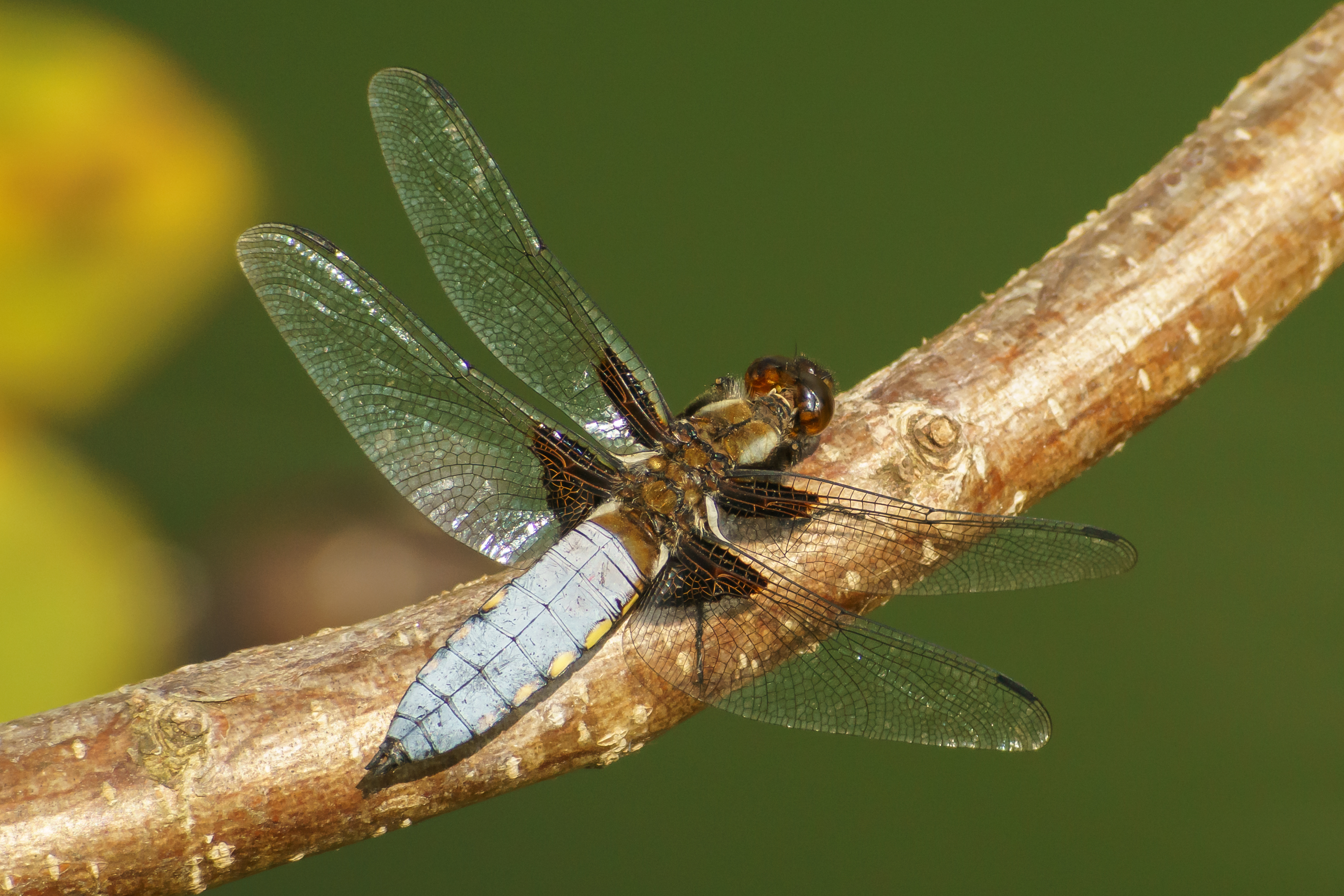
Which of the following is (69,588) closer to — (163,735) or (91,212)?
(91,212)

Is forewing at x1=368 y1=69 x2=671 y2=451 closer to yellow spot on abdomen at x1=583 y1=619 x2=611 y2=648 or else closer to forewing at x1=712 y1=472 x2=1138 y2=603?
forewing at x1=712 y1=472 x2=1138 y2=603

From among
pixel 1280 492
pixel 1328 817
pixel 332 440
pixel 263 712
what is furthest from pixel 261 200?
pixel 1328 817

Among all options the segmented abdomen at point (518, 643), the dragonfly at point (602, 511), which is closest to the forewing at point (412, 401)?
the dragonfly at point (602, 511)

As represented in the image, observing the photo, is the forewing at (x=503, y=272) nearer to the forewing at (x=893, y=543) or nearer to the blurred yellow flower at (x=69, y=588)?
the forewing at (x=893, y=543)

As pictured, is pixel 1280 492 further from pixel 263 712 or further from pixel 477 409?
pixel 263 712

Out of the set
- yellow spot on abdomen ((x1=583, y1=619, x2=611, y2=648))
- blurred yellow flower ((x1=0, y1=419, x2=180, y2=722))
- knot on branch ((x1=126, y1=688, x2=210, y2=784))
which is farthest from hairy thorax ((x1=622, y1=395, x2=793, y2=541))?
blurred yellow flower ((x1=0, y1=419, x2=180, y2=722))

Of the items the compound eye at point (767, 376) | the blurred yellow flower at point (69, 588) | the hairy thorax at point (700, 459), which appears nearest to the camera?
the hairy thorax at point (700, 459)
